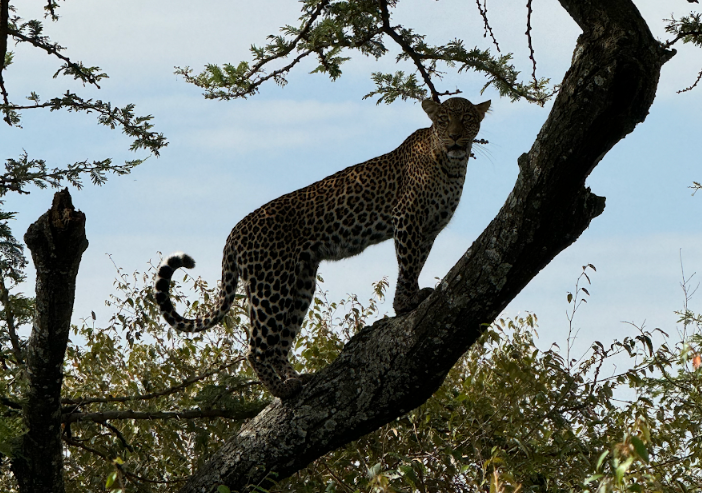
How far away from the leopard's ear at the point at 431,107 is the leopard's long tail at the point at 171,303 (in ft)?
8.04

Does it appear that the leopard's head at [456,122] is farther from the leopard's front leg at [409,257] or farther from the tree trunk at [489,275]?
the tree trunk at [489,275]

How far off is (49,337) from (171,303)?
4.78 feet

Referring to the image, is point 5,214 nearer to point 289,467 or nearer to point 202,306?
point 202,306

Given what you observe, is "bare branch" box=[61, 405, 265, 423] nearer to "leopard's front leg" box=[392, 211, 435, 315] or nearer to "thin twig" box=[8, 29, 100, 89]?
"leopard's front leg" box=[392, 211, 435, 315]

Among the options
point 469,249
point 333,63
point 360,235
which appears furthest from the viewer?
point 333,63

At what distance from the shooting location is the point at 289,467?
6.38 metres

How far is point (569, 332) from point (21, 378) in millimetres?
4398

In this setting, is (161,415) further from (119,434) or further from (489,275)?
(489,275)

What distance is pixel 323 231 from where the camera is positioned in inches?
289

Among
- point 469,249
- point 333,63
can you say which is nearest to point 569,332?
point 469,249

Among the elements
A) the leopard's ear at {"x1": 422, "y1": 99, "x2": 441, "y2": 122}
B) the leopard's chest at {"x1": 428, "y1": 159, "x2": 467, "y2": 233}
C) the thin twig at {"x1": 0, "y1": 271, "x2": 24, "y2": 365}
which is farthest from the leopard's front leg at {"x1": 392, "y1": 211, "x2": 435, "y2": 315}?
the thin twig at {"x1": 0, "y1": 271, "x2": 24, "y2": 365}

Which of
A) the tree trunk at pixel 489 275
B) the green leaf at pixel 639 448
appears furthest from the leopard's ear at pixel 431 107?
the green leaf at pixel 639 448

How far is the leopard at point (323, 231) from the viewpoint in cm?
716

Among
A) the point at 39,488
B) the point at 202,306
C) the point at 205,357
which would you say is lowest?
the point at 39,488
